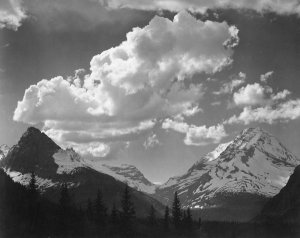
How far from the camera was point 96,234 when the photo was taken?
164625 millimetres

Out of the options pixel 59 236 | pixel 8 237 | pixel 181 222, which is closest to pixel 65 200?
pixel 59 236

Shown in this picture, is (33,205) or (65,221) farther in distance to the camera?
(33,205)

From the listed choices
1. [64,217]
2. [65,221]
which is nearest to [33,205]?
[65,221]

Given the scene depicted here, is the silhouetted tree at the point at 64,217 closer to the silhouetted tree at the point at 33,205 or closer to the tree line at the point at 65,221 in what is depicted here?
the tree line at the point at 65,221

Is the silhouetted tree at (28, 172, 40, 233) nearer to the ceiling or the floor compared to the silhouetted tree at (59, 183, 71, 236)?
nearer to the ceiling

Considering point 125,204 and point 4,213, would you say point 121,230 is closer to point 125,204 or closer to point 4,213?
point 125,204

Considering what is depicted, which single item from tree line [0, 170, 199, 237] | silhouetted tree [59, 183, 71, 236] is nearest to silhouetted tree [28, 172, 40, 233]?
tree line [0, 170, 199, 237]

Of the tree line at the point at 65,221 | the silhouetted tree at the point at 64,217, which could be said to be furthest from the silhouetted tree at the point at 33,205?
the silhouetted tree at the point at 64,217

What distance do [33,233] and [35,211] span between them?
593 inches

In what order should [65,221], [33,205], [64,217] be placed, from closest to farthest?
[64,217], [65,221], [33,205]

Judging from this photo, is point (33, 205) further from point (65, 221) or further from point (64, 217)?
point (64, 217)

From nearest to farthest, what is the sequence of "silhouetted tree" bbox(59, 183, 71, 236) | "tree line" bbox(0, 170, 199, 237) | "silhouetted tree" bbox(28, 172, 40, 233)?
"silhouetted tree" bbox(59, 183, 71, 236), "tree line" bbox(0, 170, 199, 237), "silhouetted tree" bbox(28, 172, 40, 233)

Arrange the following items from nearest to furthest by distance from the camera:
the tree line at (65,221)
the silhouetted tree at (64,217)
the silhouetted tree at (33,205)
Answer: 1. the silhouetted tree at (64,217)
2. the tree line at (65,221)
3. the silhouetted tree at (33,205)

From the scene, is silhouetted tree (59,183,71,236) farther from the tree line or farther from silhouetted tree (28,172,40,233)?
silhouetted tree (28,172,40,233)
